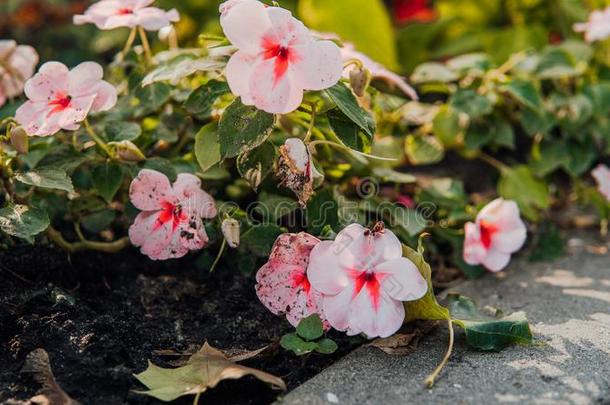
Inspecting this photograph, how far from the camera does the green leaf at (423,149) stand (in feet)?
5.57

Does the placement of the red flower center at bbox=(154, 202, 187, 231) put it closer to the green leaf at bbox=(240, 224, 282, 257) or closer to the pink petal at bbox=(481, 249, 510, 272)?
the green leaf at bbox=(240, 224, 282, 257)

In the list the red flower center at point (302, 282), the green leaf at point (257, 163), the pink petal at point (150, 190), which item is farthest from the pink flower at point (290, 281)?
the pink petal at point (150, 190)

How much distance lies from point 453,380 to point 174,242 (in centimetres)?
48

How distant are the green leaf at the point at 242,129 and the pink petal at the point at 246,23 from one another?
0.11m

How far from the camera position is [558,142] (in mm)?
1754

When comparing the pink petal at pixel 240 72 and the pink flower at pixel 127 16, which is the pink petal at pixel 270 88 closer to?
the pink petal at pixel 240 72

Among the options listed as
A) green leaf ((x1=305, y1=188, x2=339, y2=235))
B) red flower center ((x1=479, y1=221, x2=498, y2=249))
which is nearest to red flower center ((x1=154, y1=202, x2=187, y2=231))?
green leaf ((x1=305, y1=188, x2=339, y2=235))

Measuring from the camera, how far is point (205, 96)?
4.15 feet

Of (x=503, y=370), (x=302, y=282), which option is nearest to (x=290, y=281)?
(x=302, y=282)

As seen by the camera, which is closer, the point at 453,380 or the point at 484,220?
the point at 453,380

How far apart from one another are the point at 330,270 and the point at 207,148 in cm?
31

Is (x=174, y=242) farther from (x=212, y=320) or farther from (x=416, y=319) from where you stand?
(x=416, y=319)

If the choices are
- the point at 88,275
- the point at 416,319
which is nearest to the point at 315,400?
the point at 416,319

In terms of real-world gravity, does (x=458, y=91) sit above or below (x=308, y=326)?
above
